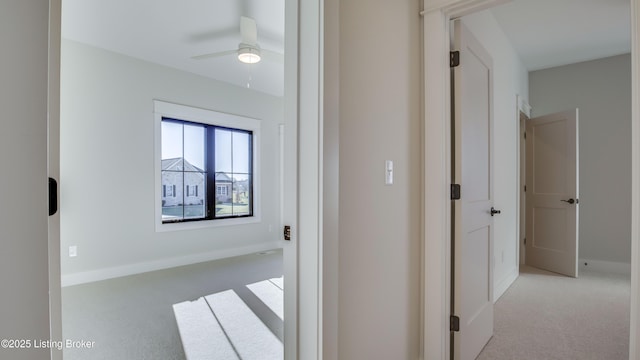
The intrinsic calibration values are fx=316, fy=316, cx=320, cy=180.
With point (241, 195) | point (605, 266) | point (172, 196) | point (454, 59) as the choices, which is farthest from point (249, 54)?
point (605, 266)

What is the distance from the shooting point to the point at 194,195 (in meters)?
4.70

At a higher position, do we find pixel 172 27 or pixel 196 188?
pixel 172 27

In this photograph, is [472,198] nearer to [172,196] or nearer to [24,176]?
[24,176]

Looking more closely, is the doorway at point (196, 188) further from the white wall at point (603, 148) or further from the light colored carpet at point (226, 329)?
the white wall at point (603, 148)

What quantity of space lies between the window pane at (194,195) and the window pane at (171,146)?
0.75 ft

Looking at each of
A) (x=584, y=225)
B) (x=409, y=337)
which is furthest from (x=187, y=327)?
(x=584, y=225)

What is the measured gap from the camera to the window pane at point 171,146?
171 inches

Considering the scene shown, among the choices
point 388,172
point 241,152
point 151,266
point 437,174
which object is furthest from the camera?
point 241,152

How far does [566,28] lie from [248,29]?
3422mm

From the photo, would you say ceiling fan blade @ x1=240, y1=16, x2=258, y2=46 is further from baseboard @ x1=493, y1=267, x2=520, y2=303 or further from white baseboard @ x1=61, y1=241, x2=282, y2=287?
baseboard @ x1=493, y1=267, x2=520, y2=303

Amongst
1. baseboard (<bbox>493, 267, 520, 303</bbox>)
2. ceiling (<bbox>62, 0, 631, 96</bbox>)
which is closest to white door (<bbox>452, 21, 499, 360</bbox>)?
baseboard (<bbox>493, 267, 520, 303</bbox>)

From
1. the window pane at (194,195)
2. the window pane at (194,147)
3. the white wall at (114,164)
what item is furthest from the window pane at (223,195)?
the white wall at (114,164)

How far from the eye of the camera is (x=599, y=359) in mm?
2086

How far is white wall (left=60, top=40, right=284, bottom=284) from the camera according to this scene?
348 centimetres
